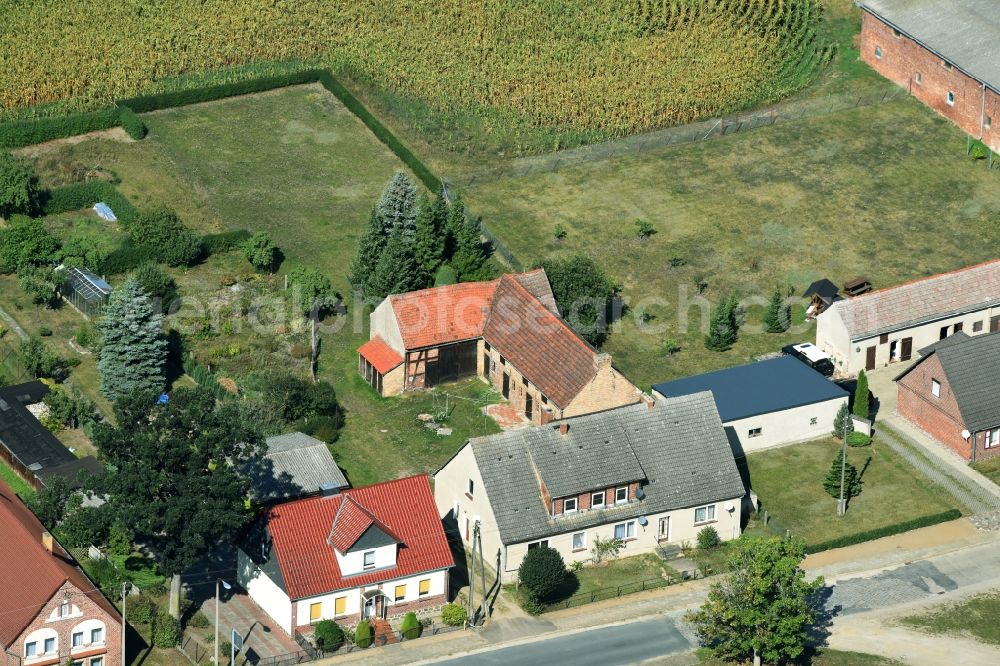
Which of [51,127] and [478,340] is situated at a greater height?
[51,127]

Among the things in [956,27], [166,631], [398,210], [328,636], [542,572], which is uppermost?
[956,27]

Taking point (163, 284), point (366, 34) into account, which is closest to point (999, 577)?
point (163, 284)

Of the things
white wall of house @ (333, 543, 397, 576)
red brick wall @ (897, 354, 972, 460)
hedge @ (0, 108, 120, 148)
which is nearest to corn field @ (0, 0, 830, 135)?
hedge @ (0, 108, 120, 148)

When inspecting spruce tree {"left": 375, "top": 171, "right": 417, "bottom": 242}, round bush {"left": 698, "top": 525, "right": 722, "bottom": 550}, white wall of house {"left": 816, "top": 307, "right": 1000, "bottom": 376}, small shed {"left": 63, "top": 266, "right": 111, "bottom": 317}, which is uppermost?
spruce tree {"left": 375, "top": 171, "right": 417, "bottom": 242}

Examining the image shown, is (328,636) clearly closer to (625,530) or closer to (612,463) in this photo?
(625,530)

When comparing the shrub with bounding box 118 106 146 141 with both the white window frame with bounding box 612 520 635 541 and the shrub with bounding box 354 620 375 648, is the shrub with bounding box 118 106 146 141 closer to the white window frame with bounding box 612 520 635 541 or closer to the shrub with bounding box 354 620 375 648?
the white window frame with bounding box 612 520 635 541

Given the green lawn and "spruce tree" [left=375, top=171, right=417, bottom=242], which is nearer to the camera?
the green lawn

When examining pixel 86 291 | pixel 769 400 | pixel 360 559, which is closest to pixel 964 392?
pixel 769 400

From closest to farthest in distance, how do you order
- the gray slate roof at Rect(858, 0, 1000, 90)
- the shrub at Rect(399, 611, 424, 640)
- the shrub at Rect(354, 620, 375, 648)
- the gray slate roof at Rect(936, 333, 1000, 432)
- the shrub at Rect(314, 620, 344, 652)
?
→ the shrub at Rect(314, 620, 344, 652) → the shrub at Rect(354, 620, 375, 648) → the shrub at Rect(399, 611, 424, 640) → the gray slate roof at Rect(936, 333, 1000, 432) → the gray slate roof at Rect(858, 0, 1000, 90)
